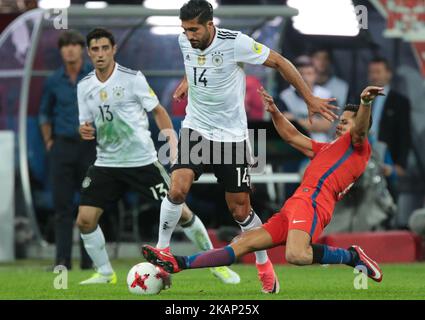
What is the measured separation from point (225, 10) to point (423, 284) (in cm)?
632

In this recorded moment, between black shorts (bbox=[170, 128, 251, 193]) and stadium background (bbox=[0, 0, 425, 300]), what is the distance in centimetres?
546

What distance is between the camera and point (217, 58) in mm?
10742

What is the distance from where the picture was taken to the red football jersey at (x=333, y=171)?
34.0 feet

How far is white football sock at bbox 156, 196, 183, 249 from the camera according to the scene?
10.8m

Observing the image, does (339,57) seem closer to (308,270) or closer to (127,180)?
(308,270)

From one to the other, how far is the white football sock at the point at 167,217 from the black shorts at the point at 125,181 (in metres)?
1.03

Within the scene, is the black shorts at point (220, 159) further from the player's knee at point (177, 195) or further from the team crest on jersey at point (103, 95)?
the team crest on jersey at point (103, 95)

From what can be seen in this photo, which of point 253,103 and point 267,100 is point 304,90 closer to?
point 267,100

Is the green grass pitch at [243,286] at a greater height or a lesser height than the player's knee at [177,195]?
lesser

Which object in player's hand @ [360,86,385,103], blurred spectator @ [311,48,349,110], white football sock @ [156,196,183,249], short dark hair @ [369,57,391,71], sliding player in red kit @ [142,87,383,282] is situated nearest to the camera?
player's hand @ [360,86,385,103]

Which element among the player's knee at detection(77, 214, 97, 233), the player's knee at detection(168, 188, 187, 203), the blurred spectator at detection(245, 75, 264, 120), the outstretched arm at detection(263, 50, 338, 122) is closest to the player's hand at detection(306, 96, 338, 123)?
the outstretched arm at detection(263, 50, 338, 122)

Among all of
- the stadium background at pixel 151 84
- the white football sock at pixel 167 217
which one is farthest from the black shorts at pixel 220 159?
the stadium background at pixel 151 84

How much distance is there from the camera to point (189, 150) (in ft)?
34.8

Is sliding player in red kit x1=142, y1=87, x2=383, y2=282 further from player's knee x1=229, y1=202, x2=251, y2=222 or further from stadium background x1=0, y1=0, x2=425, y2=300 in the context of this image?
stadium background x1=0, y1=0, x2=425, y2=300
